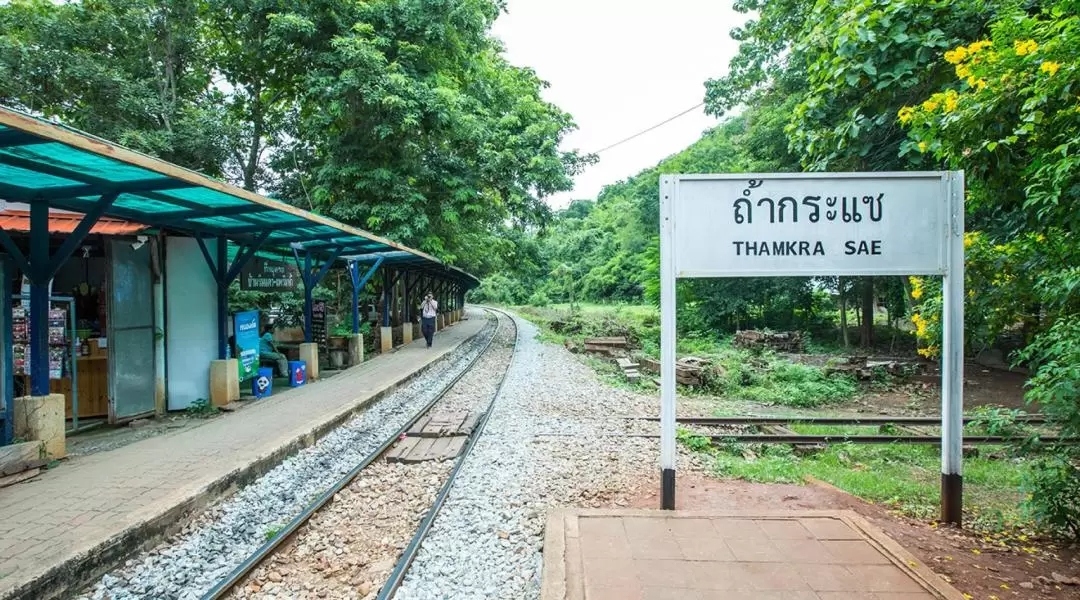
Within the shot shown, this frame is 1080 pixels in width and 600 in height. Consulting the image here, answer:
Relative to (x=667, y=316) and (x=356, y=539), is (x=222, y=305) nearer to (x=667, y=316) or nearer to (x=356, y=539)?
(x=356, y=539)

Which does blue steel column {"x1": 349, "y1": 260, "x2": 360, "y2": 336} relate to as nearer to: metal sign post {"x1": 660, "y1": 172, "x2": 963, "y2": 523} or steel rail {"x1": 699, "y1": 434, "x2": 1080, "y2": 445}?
steel rail {"x1": 699, "y1": 434, "x2": 1080, "y2": 445}

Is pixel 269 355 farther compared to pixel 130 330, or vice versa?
pixel 269 355

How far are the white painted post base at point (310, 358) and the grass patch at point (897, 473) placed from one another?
845 centimetres

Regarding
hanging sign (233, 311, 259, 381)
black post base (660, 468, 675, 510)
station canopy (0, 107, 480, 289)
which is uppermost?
station canopy (0, 107, 480, 289)

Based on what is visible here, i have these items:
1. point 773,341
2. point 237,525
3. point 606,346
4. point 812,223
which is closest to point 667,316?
point 812,223

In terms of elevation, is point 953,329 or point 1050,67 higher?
point 1050,67

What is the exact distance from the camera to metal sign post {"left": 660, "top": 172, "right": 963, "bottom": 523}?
4102mm

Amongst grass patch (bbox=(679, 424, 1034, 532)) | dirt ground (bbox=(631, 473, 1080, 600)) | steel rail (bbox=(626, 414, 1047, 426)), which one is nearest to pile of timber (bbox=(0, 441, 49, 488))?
dirt ground (bbox=(631, 473, 1080, 600))

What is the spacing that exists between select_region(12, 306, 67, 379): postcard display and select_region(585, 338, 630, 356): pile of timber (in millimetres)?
14362

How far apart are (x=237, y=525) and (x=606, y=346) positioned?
15.4 metres

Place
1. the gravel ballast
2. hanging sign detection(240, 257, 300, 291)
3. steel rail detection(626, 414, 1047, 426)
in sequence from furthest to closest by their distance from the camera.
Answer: hanging sign detection(240, 257, 300, 291), steel rail detection(626, 414, 1047, 426), the gravel ballast

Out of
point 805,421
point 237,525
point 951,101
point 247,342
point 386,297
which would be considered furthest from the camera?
point 386,297

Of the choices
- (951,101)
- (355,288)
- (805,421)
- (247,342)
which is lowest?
(805,421)

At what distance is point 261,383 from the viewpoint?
1034cm
